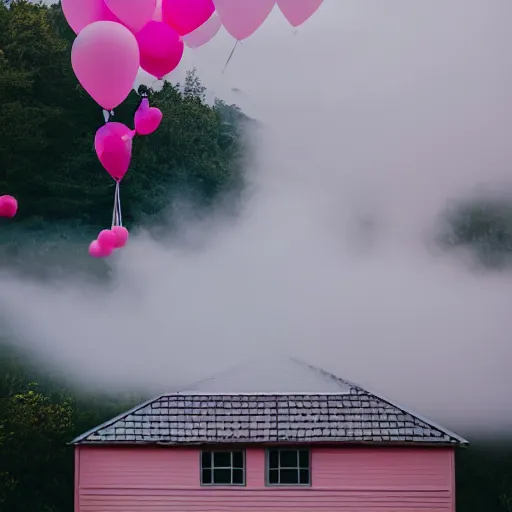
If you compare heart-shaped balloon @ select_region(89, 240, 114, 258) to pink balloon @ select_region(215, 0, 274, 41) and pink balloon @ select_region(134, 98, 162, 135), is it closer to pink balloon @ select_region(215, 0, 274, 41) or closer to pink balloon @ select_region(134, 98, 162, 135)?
pink balloon @ select_region(134, 98, 162, 135)

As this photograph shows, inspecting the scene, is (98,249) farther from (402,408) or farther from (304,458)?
(402,408)

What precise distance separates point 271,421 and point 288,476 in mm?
270

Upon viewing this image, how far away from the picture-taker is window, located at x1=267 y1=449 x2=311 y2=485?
4.60 meters

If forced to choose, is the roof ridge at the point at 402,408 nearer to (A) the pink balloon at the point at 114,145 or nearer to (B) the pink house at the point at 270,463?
(B) the pink house at the point at 270,463

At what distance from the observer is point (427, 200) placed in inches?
195

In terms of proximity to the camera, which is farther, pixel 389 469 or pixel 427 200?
pixel 427 200

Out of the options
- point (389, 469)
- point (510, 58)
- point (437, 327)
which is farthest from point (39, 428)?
point (510, 58)

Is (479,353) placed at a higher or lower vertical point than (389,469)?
higher

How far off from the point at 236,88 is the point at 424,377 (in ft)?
5.77

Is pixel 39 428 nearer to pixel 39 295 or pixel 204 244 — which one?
pixel 39 295

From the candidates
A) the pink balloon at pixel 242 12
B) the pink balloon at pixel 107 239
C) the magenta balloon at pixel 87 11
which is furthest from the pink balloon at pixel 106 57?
the pink balloon at pixel 107 239

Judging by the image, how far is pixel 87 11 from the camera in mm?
2957

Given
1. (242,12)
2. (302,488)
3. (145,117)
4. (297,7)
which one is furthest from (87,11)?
(302,488)

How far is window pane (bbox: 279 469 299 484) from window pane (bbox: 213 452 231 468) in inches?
10.0
